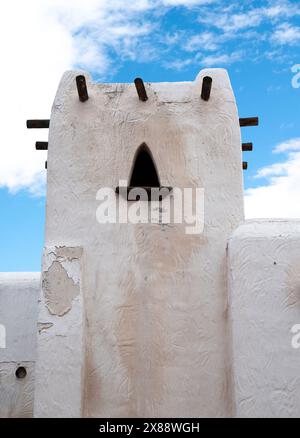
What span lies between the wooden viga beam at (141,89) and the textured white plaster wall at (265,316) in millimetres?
2341

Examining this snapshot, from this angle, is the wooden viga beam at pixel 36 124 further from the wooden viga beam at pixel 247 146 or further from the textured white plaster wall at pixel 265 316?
the textured white plaster wall at pixel 265 316

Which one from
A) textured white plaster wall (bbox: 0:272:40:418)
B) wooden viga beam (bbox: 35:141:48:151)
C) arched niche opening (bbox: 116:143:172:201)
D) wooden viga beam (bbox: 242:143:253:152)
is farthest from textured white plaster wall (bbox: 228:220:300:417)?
textured white plaster wall (bbox: 0:272:40:418)

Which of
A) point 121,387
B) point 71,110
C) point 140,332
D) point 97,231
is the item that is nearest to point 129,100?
point 71,110

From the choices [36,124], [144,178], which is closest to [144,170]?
[144,178]

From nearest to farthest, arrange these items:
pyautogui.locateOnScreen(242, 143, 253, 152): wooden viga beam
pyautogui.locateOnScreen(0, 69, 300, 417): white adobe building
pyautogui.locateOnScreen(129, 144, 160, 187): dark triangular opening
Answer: pyautogui.locateOnScreen(0, 69, 300, 417): white adobe building < pyautogui.locateOnScreen(129, 144, 160, 187): dark triangular opening < pyautogui.locateOnScreen(242, 143, 253, 152): wooden viga beam

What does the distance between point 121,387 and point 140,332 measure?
67 cm

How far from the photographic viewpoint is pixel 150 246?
743cm

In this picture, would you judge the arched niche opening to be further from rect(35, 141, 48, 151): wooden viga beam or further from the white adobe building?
rect(35, 141, 48, 151): wooden viga beam

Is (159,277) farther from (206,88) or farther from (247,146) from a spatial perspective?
(247,146)

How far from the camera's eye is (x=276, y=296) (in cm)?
664

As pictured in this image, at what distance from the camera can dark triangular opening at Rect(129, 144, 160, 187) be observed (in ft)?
26.3

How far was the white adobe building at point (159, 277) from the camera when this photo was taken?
261 inches

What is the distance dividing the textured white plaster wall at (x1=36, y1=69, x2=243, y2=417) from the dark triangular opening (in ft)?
0.46

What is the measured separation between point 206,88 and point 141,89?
87 cm
